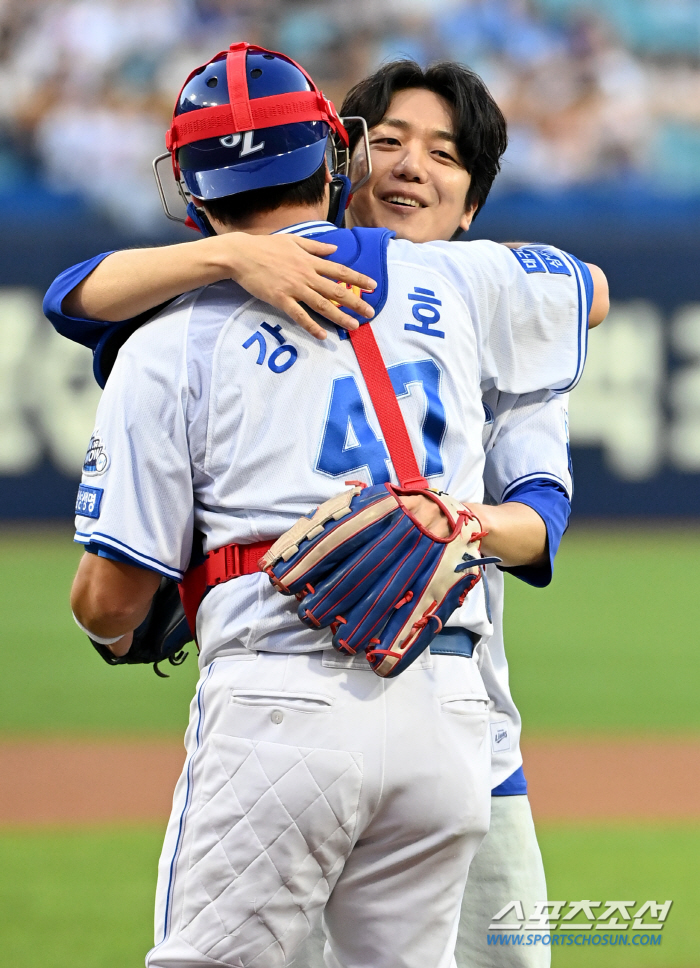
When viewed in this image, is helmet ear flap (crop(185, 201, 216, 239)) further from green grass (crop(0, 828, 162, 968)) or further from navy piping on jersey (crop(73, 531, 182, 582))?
green grass (crop(0, 828, 162, 968))

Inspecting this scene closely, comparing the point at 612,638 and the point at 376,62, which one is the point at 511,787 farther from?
the point at 376,62

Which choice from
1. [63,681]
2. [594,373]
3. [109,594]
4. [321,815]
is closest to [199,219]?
[109,594]

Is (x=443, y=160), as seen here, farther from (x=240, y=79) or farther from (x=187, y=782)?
(x=187, y=782)

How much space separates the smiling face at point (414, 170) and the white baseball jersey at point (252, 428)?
2.01 ft

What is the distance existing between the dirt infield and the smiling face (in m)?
3.03

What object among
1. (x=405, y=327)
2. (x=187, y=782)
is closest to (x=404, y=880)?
(x=187, y=782)

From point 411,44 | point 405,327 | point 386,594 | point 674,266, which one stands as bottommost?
point 674,266

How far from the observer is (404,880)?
1706mm

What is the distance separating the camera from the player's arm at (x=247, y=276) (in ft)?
5.68

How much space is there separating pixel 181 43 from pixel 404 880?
42.2 feet

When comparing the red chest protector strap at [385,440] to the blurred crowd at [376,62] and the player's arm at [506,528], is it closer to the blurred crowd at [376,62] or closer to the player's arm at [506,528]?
the player's arm at [506,528]

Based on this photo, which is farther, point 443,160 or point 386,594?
point 443,160

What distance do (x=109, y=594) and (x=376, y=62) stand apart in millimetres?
12643

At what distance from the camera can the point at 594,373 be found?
423 inches
